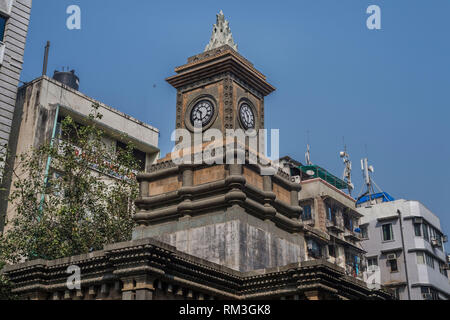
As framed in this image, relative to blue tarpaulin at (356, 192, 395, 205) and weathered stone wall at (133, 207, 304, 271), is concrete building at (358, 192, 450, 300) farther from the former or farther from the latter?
weathered stone wall at (133, 207, 304, 271)

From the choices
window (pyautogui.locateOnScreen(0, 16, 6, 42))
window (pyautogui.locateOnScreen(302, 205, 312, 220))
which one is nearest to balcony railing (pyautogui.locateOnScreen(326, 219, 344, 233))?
window (pyautogui.locateOnScreen(302, 205, 312, 220))

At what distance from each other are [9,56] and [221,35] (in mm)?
16713

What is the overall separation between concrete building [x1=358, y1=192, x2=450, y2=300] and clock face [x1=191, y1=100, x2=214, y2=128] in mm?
37466

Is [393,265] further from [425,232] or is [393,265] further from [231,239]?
[231,239]

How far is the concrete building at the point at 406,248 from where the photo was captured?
205 feet

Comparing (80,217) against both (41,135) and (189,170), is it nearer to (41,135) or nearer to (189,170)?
(189,170)

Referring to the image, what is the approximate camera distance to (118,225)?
36.2m

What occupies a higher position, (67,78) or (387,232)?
(67,78)

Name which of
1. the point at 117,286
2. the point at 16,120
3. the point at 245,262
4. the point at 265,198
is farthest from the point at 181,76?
the point at 16,120

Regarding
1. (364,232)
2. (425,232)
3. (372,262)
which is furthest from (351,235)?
(425,232)

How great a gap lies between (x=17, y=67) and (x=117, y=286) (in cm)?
2707

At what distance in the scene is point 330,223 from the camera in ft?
192

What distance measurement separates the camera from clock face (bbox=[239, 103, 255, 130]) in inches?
1340

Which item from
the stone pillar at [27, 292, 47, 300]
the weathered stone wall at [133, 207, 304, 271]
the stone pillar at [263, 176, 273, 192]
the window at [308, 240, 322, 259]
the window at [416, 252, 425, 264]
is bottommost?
the stone pillar at [27, 292, 47, 300]
